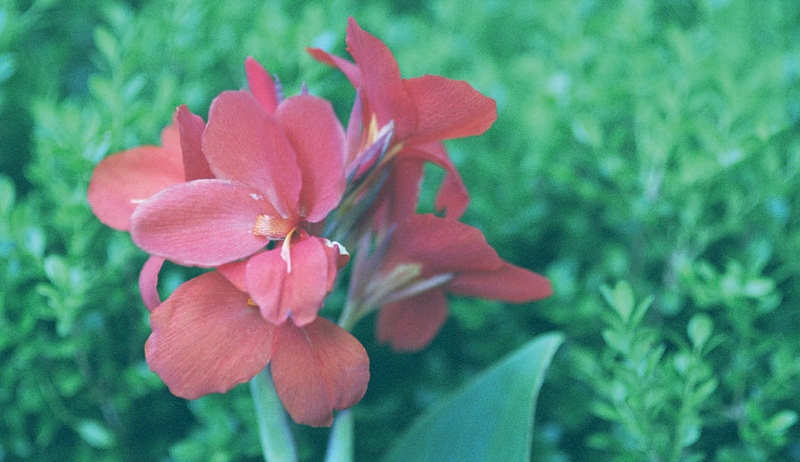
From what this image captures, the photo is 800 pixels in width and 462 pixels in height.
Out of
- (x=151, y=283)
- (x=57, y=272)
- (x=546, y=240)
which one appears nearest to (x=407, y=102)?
(x=151, y=283)

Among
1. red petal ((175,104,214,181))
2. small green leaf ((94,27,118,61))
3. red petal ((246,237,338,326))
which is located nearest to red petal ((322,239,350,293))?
red petal ((246,237,338,326))

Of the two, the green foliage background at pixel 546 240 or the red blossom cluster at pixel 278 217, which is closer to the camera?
the red blossom cluster at pixel 278 217

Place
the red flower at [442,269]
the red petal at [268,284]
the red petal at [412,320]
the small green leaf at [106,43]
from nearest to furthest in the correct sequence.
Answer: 1. the red petal at [268,284]
2. the red flower at [442,269]
3. the red petal at [412,320]
4. the small green leaf at [106,43]

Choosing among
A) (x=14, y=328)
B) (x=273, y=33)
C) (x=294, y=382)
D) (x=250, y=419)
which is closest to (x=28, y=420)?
(x=14, y=328)

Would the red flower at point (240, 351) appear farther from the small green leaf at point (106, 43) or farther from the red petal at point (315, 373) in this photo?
the small green leaf at point (106, 43)

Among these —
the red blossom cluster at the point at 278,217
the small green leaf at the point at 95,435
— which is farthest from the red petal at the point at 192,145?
the small green leaf at the point at 95,435

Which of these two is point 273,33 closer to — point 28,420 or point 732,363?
point 28,420

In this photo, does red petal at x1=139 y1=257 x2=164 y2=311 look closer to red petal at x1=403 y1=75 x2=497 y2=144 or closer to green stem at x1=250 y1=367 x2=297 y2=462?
green stem at x1=250 y1=367 x2=297 y2=462
